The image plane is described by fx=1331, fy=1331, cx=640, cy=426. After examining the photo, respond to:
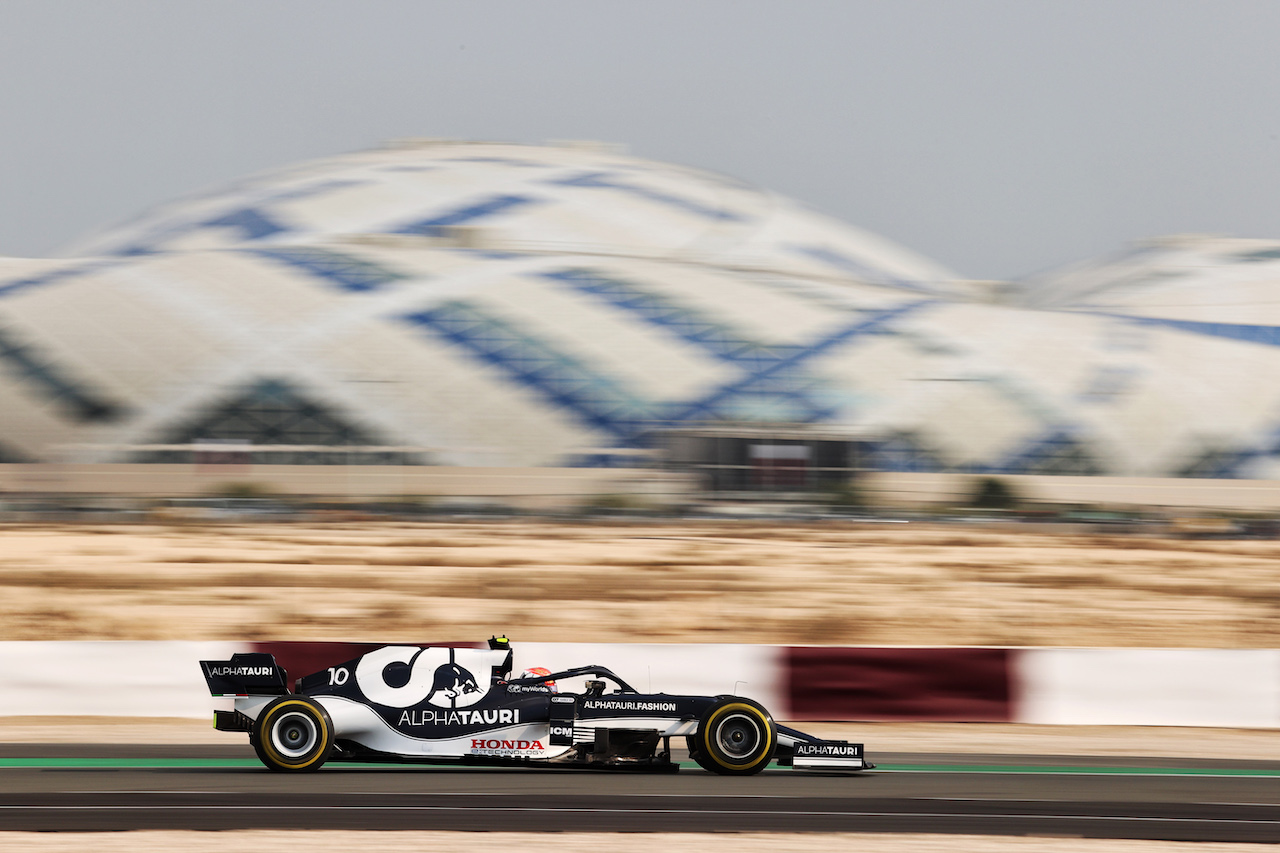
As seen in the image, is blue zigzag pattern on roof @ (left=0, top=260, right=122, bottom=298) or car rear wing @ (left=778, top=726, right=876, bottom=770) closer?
car rear wing @ (left=778, top=726, right=876, bottom=770)

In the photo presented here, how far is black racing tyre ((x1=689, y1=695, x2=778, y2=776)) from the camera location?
1005 centimetres

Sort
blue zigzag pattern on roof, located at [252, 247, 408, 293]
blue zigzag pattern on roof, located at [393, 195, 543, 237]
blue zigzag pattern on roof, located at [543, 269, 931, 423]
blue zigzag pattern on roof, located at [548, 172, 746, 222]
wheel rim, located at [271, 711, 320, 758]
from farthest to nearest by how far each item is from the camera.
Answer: blue zigzag pattern on roof, located at [548, 172, 746, 222] < blue zigzag pattern on roof, located at [393, 195, 543, 237] < blue zigzag pattern on roof, located at [252, 247, 408, 293] < blue zigzag pattern on roof, located at [543, 269, 931, 423] < wheel rim, located at [271, 711, 320, 758]

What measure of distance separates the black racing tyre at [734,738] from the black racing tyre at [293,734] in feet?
9.08

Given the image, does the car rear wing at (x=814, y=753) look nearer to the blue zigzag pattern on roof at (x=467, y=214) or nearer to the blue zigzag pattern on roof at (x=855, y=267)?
Answer: the blue zigzag pattern on roof at (x=467, y=214)

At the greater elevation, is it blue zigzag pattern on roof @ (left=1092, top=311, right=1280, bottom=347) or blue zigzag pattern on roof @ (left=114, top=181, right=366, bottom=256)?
blue zigzag pattern on roof @ (left=114, top=181, right=366, bottom=256)

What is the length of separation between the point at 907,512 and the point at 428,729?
3053cm

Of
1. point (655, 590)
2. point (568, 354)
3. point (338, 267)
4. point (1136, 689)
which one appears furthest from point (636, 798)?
point (338, 267)

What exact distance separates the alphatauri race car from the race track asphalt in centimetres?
25

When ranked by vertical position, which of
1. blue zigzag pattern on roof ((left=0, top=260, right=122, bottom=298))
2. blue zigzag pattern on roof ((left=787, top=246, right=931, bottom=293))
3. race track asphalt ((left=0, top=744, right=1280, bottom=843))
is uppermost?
blue zigzag pattern on roof ((left=787, top=246, right=931, bottom=293))

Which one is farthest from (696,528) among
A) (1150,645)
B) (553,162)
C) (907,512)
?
(553,162)

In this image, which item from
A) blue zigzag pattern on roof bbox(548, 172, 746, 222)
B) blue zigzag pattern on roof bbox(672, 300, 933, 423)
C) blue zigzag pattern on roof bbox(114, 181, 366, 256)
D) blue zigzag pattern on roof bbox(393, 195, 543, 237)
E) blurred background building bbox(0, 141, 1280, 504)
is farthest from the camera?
blue zigzag pattern on roof bbox(548, 172, 746, 222)

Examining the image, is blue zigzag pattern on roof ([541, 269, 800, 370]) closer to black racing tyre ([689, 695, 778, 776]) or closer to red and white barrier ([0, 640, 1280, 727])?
red and white barrier ([0, 640, 1280, 727])

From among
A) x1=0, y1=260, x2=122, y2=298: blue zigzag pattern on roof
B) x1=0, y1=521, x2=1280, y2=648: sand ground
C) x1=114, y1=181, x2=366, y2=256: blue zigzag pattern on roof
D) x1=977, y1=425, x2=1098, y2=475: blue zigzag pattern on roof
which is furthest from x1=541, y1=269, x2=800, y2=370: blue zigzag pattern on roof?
x1=0, y1=521, x2=1280, y2=648: sand ground

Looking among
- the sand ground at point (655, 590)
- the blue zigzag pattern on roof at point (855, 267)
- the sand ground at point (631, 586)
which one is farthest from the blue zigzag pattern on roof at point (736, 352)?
the sand ground at point (655, 590)
